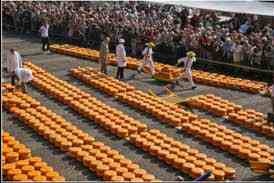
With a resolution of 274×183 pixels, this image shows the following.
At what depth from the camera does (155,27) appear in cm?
2878

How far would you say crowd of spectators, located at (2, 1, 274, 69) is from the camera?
2534 cm

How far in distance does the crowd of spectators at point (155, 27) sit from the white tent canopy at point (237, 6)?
742cm

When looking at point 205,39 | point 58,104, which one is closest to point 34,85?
point 58,104

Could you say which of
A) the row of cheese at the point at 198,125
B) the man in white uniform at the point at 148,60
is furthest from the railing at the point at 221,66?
the row of cheese at the point at 198,125

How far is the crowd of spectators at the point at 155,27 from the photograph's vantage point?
25344mm

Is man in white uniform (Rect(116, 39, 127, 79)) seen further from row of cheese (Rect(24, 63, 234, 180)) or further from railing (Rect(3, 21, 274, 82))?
railing (Rect(3, 21, 274, 82))

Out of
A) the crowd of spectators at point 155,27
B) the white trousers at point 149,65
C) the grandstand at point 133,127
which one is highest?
the crowd of spectators at point 155,27

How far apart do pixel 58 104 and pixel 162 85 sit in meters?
4.70

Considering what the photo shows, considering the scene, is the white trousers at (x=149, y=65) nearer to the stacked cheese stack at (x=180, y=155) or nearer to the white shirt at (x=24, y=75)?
the white shirt at (x=24, y=75)

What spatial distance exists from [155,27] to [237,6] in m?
12.1

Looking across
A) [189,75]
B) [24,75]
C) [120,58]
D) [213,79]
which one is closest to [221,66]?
[213,79]

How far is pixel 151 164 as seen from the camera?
15.1 metres

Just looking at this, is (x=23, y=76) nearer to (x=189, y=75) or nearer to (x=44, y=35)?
(x=189, y=75)

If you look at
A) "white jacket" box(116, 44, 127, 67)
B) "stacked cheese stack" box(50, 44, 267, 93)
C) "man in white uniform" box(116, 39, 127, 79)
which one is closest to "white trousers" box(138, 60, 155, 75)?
"stacked cheese stack" box(50, 44, 267, 93)
